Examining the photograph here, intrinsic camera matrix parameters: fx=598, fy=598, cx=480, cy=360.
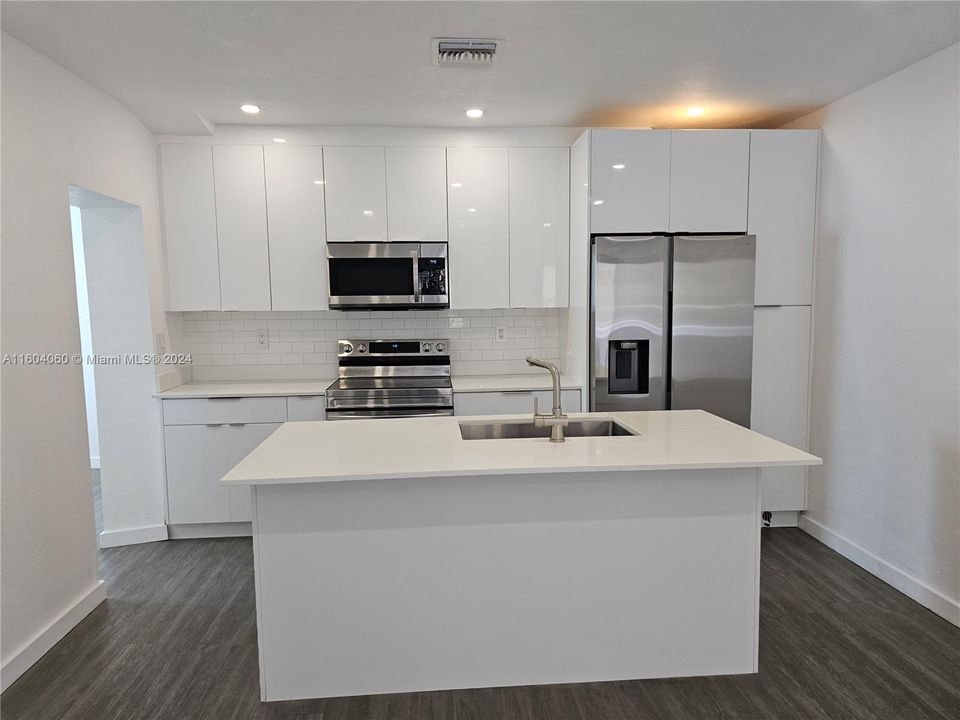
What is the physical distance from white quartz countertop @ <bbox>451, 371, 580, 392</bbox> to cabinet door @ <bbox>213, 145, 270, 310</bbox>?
4.70 ft

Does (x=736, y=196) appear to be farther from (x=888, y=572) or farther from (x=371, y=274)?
(x=371, y=274)

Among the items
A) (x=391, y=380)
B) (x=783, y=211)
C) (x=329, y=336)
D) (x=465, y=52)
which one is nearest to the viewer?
(x=465, y=52)

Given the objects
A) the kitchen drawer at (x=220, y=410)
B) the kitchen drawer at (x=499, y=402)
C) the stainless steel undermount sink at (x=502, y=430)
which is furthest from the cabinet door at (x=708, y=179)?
the kitchen drawer at (x=220, y=410)

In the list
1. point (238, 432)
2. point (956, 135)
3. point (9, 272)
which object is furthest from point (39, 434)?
point (956, 135)

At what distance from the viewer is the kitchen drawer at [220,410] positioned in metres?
3.73

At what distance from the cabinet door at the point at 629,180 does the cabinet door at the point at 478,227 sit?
717mm

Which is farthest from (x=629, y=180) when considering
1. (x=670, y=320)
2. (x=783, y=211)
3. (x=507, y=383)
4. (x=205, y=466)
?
(x=205, y=466)

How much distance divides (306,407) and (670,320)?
233cm

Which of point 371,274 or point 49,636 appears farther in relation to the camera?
point 371,274

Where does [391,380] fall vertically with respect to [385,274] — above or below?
below

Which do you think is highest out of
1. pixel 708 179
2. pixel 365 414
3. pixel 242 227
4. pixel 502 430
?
pixel 708 179

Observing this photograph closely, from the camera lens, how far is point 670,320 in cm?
359

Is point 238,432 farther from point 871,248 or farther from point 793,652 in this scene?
point 871,248

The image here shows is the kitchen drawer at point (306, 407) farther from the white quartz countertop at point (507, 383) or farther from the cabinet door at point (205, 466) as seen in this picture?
the white quartz countertop at point (507, 383)
